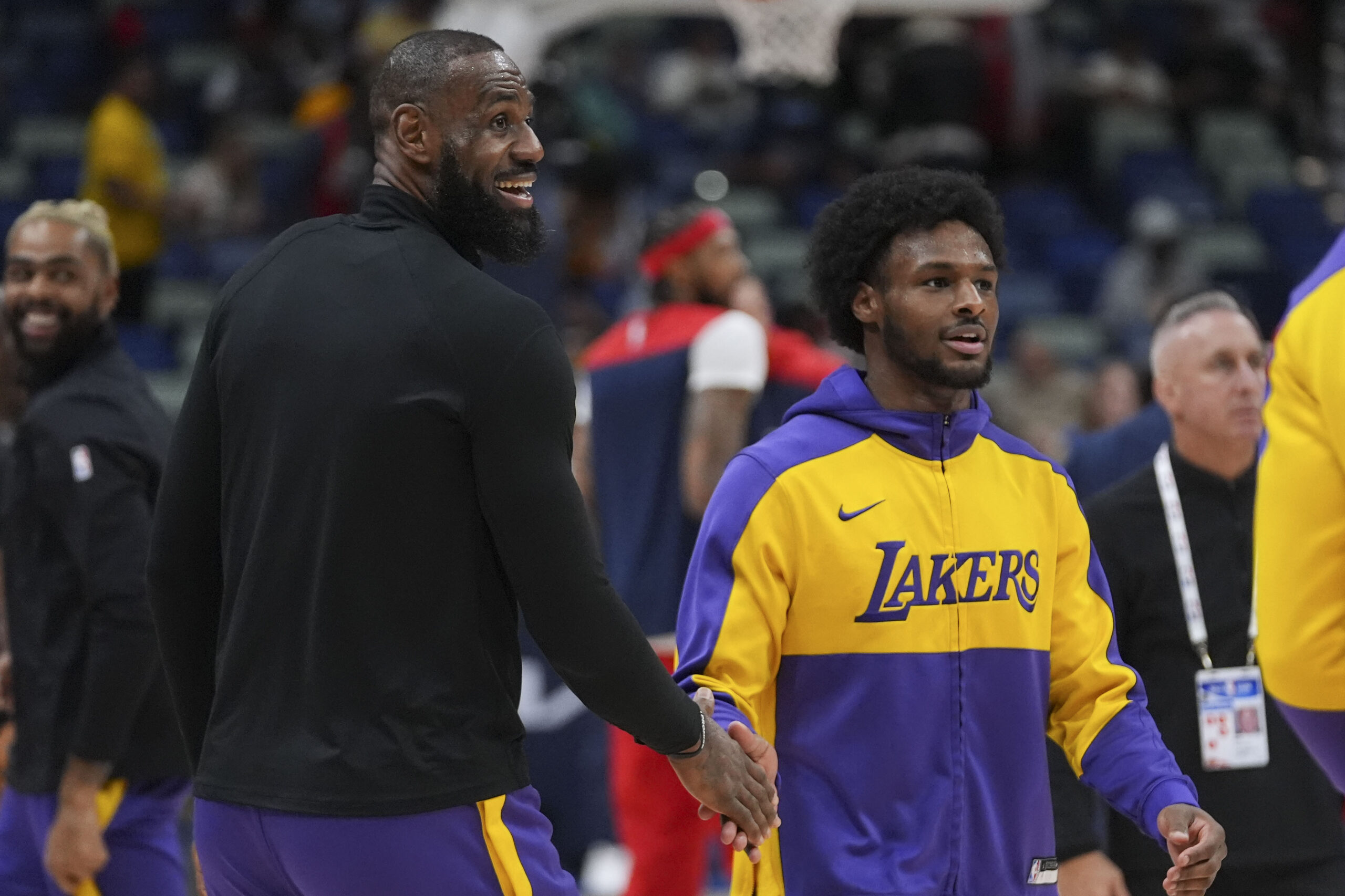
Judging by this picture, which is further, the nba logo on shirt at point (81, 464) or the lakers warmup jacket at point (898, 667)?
the nba logo on shirt at point (81, 464)

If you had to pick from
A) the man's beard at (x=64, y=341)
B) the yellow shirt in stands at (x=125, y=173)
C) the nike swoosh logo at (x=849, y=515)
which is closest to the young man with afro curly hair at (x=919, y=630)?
the nike swoosh logo at (x=849, y=515)

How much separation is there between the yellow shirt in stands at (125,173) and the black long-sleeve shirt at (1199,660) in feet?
26.8

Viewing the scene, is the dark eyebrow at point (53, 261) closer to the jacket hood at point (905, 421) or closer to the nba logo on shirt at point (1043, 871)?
→ the jacket hood at point (905, 421)

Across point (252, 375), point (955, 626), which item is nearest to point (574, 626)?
point (252, 375)

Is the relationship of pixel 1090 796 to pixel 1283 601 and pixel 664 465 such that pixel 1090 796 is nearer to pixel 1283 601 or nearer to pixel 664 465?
pixel 1283 601

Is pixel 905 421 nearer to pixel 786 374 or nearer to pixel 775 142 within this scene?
pixel 786 374

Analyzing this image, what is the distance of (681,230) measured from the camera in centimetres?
584

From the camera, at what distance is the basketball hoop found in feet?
29.9

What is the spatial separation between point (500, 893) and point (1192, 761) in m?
2.00

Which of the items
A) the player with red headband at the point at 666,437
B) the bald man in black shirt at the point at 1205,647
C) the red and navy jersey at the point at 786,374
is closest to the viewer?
the bald man in black shirt at the point at 1205,647

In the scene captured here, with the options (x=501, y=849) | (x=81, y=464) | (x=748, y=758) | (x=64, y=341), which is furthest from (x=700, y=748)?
(x=64, y=341)

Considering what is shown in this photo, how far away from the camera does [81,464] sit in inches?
155

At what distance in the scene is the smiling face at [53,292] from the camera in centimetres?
410

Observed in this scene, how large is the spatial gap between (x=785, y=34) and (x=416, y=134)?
6.67 meters
